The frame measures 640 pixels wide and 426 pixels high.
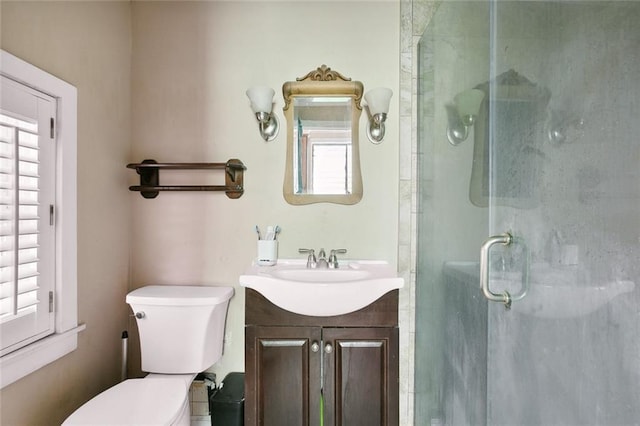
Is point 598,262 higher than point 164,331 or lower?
higher

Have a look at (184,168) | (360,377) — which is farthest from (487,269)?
(184,168)

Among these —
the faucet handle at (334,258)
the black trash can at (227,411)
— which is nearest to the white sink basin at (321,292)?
the faucet handle at (334,258)

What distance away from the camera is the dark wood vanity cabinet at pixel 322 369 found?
Result: 1.38 metres

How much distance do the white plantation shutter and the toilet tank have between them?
34cm

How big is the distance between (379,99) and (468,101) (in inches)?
22.4

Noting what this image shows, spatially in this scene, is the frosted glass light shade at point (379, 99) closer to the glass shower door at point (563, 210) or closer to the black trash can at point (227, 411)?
the glass shower door at point (563, 210)

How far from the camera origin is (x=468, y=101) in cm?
111

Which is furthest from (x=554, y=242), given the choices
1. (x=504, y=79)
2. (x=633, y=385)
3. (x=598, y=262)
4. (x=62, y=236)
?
(x=62, y=236)

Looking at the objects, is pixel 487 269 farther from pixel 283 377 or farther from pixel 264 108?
pixel 264 108

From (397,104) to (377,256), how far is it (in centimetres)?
79

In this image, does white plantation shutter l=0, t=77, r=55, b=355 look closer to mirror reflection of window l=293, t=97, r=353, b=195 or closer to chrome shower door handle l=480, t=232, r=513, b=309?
mirror reflection of window l=293, t=97, r=353, b=195

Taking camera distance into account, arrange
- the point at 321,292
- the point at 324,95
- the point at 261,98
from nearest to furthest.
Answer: the point at 321,292
the point at 261,98
the point at 324,95

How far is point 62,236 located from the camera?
51.8 inches

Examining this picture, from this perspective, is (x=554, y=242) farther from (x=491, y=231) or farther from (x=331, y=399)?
(x=331, y=399)
